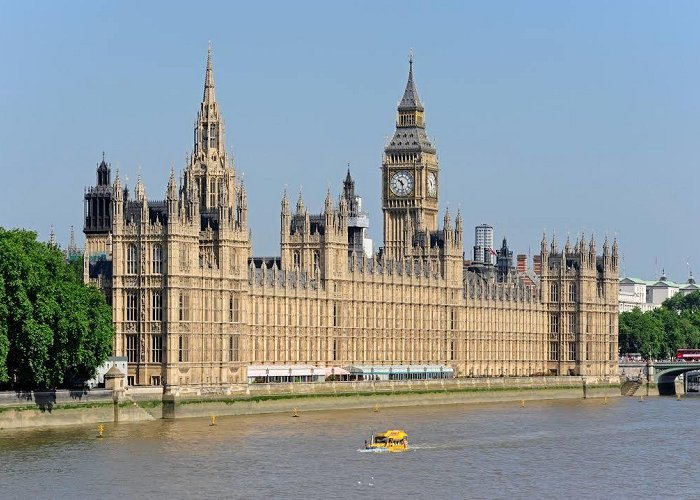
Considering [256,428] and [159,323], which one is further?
[159,323]

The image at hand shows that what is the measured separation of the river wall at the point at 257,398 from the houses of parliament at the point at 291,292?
200cm

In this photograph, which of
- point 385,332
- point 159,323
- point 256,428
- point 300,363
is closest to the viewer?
point 256,428

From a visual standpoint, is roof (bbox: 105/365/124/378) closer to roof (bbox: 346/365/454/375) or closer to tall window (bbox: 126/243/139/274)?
tall window (bbox: 126/243/139/274)

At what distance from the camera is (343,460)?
10406 centimetres

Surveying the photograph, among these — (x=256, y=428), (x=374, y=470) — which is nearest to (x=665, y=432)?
(x=256, y=428)

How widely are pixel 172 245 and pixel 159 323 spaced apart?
5.42 meters

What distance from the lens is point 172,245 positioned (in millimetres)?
129000

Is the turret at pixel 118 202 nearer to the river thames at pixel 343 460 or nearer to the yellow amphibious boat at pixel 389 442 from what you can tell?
the river thames at pixel 343 460

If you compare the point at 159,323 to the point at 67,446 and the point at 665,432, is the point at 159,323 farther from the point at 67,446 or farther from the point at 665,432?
the point at 665,432

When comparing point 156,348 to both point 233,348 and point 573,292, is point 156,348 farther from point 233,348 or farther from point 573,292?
point 573,292

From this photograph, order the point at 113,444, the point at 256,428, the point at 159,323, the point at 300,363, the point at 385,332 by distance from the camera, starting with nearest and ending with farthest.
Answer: the point at 113,444, the point at 256,428, the point at 159,323, the point at 300,363, the point at 385,332

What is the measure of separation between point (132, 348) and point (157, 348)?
1741mm

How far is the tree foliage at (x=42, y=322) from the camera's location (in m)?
112

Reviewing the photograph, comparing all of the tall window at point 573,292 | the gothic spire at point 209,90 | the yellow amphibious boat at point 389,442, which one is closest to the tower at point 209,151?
the gothic spire at point 209,90
